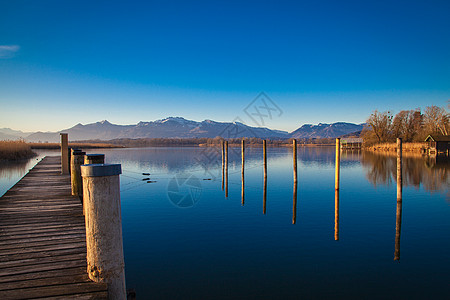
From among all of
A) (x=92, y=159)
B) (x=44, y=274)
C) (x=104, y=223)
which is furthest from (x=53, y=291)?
(x=92, y=159)

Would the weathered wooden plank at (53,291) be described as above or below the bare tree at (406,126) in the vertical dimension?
below

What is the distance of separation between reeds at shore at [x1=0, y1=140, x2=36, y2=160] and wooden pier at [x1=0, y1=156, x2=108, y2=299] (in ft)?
109

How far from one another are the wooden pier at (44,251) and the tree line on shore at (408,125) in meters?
82.4

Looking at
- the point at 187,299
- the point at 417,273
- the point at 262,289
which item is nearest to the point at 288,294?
the point at 262,289

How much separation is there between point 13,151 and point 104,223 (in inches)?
1678

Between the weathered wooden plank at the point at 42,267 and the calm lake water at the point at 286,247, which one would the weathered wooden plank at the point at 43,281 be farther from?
the calm lake water at the point at 286,247

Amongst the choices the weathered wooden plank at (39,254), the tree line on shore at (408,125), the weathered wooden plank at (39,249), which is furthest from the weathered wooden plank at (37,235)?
the tree line on shore at (408,125)

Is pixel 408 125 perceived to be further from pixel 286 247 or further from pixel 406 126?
pixel 286 247

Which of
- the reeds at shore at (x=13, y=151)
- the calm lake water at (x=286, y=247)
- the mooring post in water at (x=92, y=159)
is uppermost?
the mooring post in water at (x=92, y=159)

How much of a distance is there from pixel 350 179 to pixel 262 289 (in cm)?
2351

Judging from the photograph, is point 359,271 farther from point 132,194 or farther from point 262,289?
point 132,194

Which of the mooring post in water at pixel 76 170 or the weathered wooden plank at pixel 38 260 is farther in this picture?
the mooring post in water at pixel 76 170

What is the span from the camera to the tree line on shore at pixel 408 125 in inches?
2862

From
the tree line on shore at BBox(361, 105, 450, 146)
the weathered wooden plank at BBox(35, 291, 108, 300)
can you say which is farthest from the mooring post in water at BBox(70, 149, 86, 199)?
the tree line on shore at BBox(361, 105, 450, 146)
